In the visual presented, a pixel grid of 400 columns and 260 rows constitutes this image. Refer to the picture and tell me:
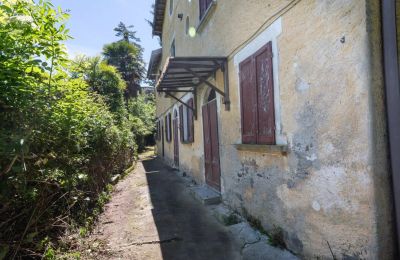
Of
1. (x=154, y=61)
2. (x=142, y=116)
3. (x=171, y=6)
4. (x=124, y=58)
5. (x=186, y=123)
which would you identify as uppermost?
(x=124, y=58)

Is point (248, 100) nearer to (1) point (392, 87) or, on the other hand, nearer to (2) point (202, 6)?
(1) point (392, 87)

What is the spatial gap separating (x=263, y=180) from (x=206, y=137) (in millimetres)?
3357

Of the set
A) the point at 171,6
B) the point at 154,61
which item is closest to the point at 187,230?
the point at 171,6

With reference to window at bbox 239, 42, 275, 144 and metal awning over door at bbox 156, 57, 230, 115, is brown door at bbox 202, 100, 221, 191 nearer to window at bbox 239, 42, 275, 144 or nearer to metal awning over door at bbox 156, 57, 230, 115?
metal awning over door at bbox 156, 57, 230, 115

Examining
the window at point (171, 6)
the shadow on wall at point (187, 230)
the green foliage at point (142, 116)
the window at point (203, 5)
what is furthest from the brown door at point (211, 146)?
the green foliage at point (142, 116)

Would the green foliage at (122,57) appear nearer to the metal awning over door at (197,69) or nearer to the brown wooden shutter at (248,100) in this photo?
the metal awning over door at (197,69)

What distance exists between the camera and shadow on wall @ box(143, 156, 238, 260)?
4078mm

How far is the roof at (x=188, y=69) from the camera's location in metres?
5.61

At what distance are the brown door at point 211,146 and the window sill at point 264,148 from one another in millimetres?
1720

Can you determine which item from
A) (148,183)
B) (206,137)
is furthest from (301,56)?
(148,183)

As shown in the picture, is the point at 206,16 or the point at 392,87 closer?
the point at 392,87

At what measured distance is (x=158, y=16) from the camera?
1542 centimetres

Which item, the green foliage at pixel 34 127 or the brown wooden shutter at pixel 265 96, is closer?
the green foliage at pixel 34 127

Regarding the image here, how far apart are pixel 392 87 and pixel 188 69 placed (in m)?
4.08
